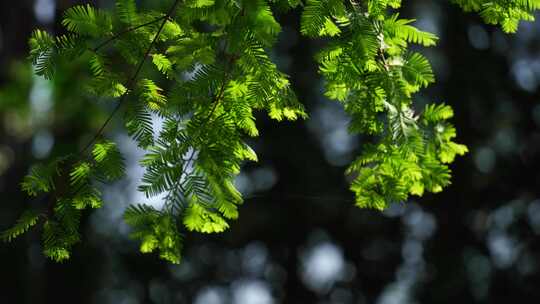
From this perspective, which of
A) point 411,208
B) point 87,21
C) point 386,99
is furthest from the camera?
point 411,208

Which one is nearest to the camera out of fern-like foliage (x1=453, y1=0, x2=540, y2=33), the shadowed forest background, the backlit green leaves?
the backlit green leaves

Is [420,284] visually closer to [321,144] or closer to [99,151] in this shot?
[321,144]

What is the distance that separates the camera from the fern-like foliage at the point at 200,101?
149cm

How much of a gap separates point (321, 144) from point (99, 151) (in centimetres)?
744

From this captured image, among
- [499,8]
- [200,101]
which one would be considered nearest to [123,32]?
[200,101]

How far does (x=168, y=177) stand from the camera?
149 centimetres

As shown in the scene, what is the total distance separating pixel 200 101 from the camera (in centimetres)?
154

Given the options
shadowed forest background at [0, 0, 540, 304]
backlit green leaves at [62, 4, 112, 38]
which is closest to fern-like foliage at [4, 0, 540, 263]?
backlit green leaves at [62, 4, 112, 38]

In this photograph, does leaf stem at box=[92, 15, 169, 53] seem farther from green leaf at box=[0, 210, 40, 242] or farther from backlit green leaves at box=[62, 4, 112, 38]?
green leaf at box=[0, 210, 40, 242]

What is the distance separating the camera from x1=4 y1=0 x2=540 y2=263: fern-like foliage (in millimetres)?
1487

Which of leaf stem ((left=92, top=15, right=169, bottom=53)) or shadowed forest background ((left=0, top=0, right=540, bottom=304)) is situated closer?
leaf stem ((left=92, top=15, right=169, bottom=53))

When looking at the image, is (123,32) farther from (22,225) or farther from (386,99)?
(386,99)

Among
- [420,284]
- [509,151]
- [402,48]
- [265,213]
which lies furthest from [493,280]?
[402,48]

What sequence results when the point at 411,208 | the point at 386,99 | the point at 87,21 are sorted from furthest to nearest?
the point at 411,208 → the point at 386,99 → the point at 87,21
